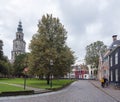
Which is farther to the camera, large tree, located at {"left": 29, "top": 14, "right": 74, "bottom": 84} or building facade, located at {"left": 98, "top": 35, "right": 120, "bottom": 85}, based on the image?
large tree, located at {"left": 29, "top": 14, "right": 74, "bottom": 84}

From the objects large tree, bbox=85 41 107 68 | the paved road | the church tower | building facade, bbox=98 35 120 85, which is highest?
the church tower

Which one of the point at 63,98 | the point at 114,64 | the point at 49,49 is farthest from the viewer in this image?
the point at 114,64

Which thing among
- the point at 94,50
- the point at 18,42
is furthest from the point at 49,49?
the point at 18,42

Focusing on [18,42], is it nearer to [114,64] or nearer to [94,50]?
[94,50]

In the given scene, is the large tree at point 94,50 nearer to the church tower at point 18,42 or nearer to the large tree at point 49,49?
the large tree at point 49,49

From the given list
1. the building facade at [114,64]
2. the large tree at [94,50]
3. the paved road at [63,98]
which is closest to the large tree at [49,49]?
the building facade at [114,64]

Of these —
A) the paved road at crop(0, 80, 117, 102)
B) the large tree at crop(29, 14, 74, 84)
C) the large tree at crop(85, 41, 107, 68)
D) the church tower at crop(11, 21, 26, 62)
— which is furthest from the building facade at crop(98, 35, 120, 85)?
the church tower at crop(11, 21, 26, 62)

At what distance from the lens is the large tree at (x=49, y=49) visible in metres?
40.0

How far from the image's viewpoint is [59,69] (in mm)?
41281

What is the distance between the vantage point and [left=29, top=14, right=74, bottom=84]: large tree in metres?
40.0

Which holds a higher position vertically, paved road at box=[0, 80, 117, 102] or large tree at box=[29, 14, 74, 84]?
large tree at box=[29, 14, 74, 84]

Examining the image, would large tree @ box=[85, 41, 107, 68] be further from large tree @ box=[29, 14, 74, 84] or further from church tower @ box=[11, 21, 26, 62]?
church tower @ box=[11, 21, 26, 62]

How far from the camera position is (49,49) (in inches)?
1604

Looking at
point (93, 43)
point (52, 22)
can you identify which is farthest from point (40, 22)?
point (93, 43)
